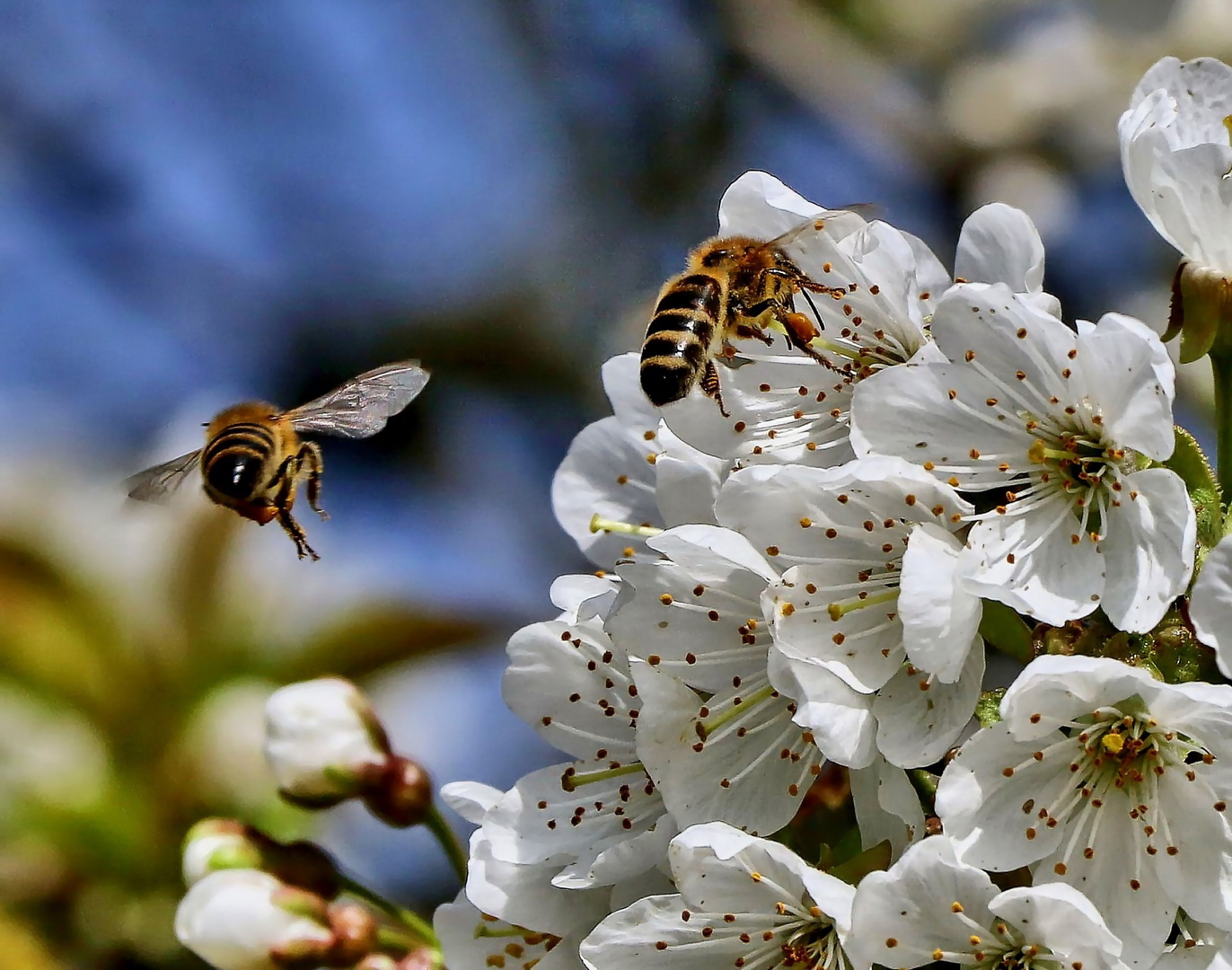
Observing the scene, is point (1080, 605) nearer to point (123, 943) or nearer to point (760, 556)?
point (760, 556)

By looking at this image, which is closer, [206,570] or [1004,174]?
[206,570]

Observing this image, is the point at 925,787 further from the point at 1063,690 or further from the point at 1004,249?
the point at 1004,249

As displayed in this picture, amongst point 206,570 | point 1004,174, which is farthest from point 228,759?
point 1004,174

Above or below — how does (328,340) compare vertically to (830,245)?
above

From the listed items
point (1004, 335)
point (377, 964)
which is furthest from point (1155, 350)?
point (377, 964)

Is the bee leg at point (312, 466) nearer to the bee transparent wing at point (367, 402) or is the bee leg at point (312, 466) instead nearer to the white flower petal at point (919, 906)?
the bee transparent wing at point (367, 402)
